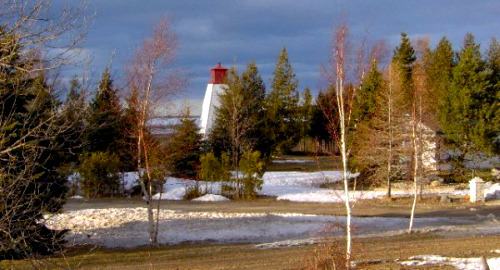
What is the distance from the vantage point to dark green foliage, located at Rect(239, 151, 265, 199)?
35.6 metres

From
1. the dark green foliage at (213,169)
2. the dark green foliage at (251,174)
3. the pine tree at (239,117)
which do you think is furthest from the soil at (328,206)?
the pine tree at (239,117)

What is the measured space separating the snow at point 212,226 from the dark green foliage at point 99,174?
9891mm

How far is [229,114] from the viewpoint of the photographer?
147 feet

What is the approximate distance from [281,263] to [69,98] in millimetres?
7974

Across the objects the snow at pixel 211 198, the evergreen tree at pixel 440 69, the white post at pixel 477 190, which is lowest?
the snow at pixel 211 198

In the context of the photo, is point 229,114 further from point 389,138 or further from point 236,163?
point 389,138

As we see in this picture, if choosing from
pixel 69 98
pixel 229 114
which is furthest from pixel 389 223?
pixel 229 114

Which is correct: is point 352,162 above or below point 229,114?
below

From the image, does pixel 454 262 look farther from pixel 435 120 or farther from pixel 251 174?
pixel 435 120

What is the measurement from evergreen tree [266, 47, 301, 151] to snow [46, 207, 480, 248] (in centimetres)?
2637

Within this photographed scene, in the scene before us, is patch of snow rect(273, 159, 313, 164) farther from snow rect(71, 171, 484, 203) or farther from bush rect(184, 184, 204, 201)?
bush rect(184, 184, 204, 201)

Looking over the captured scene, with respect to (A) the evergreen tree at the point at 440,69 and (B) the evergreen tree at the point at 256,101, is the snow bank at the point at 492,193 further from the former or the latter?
(B) the evergreen tree at the point at 256,101

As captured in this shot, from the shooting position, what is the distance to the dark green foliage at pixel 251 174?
3556 centimetres

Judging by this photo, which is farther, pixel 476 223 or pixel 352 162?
pixel 352 162
